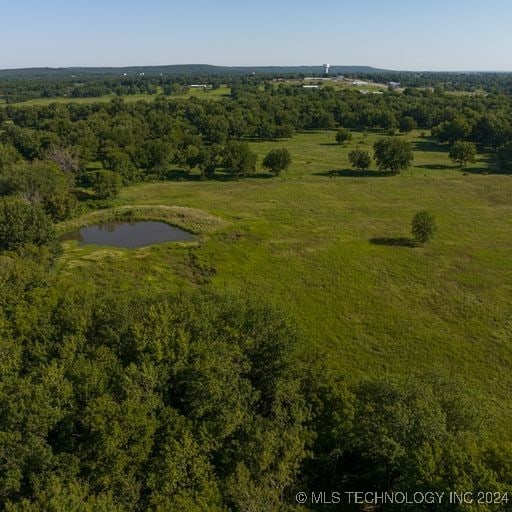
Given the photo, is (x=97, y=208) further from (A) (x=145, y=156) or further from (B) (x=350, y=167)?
(B) (x=350, y=167)

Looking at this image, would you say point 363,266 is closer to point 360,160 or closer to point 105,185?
point 105,185

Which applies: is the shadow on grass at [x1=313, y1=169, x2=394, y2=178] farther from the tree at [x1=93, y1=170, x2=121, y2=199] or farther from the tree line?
the tree line

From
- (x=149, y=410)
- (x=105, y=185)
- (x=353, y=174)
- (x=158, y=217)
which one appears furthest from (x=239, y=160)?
(x=149, y=410)

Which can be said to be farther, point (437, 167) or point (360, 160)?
point (437, 167)

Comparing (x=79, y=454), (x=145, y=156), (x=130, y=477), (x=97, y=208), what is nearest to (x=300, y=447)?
(x=130, y=477)

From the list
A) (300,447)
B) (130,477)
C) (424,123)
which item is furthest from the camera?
(424,123)
